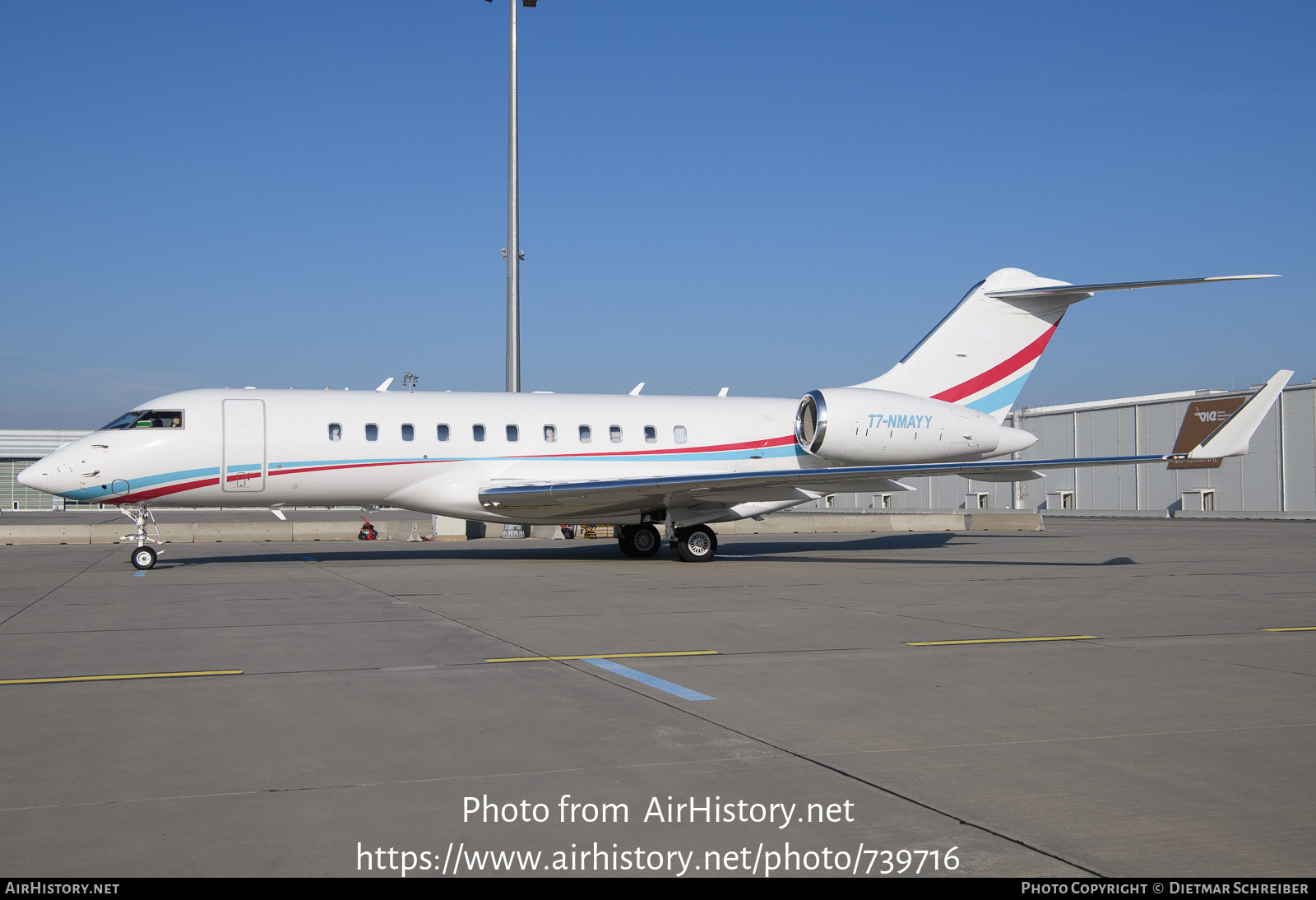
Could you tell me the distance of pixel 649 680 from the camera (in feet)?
23.8

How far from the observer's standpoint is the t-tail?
850 inches

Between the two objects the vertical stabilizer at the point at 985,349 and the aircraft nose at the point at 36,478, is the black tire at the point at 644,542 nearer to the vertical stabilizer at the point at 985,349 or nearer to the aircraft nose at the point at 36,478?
the vertical stabilizer at the point at 985,349

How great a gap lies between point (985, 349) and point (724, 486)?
7418 mm

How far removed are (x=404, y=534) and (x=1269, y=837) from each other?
84.2 feet

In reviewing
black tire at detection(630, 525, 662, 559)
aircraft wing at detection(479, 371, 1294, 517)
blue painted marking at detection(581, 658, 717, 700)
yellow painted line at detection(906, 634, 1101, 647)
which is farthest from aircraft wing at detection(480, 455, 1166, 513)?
blue painted marking at detection(581, 658, 717, 700)

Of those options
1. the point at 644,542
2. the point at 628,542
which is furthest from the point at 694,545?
the point at 628,542

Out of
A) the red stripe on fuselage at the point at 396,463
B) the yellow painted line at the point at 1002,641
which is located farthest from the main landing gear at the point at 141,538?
the yellow painted line at the point at 1002,641

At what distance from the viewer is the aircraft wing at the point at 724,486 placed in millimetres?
18062

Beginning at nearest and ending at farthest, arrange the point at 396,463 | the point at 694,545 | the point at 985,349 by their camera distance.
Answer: the point at 396,463 < the point at 694,545 < the point at 985,349

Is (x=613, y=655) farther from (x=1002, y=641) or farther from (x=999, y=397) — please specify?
(x=999, y=397)

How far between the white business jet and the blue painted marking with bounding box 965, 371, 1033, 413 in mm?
40

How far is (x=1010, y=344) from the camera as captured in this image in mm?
21812

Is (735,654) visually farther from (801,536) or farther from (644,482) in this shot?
(801,536)

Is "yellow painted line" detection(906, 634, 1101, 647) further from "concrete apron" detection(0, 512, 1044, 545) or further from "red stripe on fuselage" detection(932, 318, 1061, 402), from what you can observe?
"concrete apron" detection(0, 512, 1044, 545)
